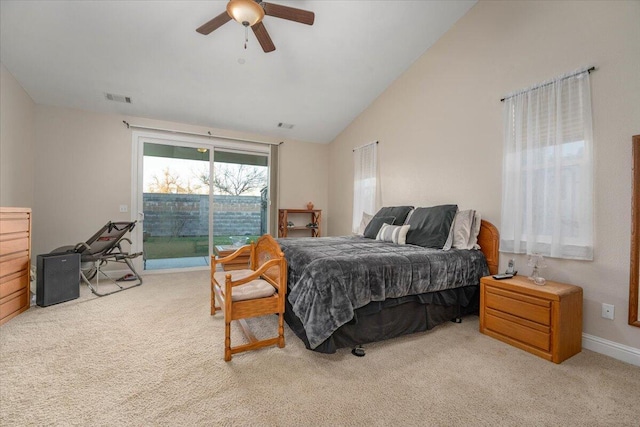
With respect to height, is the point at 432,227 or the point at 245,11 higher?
the point at 245,11

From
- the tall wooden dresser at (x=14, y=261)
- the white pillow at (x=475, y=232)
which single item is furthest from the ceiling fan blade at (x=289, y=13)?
the tall wooden dresser at (x=14, y=261)

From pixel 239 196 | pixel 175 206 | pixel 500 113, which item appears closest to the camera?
pixel 500 113

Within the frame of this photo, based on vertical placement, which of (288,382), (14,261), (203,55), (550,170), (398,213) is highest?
(203,55)

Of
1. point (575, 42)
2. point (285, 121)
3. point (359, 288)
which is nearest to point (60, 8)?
point (285, 121)

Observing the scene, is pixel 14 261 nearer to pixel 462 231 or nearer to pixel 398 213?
pixel 398 213

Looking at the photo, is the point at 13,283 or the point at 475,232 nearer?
the point at 13,283

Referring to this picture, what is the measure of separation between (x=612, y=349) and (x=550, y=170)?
56.6 inches

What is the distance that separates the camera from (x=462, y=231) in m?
2.78

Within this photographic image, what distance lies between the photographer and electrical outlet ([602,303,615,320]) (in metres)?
1.99

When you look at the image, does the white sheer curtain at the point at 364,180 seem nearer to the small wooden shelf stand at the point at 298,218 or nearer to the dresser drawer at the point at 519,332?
the small wooden shelf stand at the point at 298,218

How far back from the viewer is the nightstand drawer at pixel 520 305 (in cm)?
194

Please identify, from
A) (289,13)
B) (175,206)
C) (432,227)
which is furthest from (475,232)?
(175,206)

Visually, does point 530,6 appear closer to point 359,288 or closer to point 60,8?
point 359,288

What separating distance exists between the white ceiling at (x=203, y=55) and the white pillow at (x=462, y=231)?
2.35 meters
